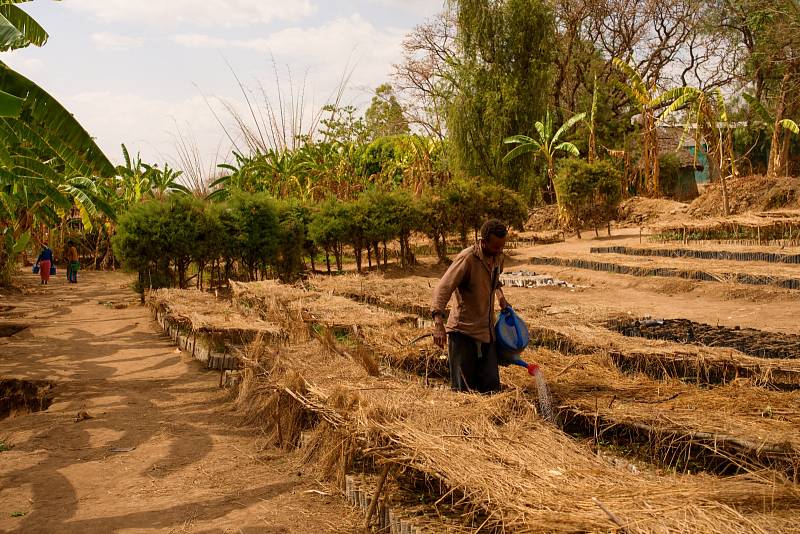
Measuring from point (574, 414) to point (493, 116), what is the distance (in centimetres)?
2233

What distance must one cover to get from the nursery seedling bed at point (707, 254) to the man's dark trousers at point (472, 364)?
10.5 meters

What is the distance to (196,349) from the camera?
30.2ft

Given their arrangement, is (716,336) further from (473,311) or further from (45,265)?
(45,265)

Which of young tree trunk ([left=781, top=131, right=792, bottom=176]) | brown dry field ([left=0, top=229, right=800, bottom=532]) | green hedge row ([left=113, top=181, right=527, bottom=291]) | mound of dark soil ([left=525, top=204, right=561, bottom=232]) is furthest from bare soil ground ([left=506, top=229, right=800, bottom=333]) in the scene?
young tree trunk ([left=781, top=131, right=792, bottom=176])

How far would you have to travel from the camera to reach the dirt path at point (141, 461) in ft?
14.4

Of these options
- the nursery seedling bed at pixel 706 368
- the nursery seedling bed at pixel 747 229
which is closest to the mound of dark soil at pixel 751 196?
the nursery seedling bed at pixel 747 229

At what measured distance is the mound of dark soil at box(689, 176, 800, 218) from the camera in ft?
67.2

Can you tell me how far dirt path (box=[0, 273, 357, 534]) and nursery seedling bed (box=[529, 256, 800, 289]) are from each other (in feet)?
27.6

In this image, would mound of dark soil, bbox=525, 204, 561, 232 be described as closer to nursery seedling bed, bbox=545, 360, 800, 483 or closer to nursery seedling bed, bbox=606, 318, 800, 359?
nursery seedling bed, bbox=606, 318, 800, 359

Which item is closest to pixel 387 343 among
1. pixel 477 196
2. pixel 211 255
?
pixel 211 255

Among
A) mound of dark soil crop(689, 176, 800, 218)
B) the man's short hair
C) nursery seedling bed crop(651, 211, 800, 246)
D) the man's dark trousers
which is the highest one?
mound of dark soil crop(689, 176, 800, 218)

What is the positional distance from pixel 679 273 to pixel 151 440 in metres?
9.95

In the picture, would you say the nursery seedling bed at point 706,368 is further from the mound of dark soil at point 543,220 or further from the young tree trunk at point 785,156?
the young tree trunk at point 785,156

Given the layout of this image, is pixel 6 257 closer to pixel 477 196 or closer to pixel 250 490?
pixel 477 196
